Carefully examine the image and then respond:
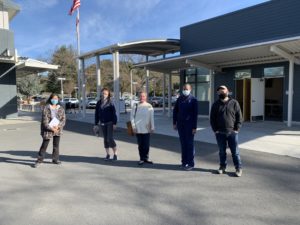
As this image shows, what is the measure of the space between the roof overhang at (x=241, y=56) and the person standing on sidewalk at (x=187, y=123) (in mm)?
6152

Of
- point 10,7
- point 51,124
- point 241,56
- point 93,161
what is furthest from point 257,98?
point 10,7

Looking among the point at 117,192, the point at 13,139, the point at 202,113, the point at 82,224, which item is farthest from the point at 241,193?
the point at 202,113

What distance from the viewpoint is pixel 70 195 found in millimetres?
5293

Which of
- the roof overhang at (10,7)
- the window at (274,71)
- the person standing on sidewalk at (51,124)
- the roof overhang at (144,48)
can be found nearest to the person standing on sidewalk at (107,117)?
the person standing on sidewalk at (51,124)

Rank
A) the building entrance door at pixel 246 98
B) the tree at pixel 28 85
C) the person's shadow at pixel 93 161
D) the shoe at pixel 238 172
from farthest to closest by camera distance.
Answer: the tree at pixel 28 85 → the building entrance door at pixel 246 98 → the person's shadow at pixel 93 161 → the shoe at pixel 238 172

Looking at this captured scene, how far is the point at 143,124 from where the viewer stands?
7449 millimetres

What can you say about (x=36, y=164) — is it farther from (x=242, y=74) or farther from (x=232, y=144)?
(x=242, y=74)

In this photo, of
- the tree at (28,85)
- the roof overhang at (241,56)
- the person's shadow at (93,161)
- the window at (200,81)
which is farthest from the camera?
the tree at (28,85)

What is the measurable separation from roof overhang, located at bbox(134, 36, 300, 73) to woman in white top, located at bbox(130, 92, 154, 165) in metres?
6.54

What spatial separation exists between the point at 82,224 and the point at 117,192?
4.33 ft

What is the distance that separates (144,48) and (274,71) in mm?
8561

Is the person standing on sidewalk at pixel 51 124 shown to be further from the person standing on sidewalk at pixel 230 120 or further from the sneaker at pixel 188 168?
the person standing on sidewalk at pixel 230 120

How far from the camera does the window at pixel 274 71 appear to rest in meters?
15.6

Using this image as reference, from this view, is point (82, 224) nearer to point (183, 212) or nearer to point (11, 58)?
point (183, 212)
